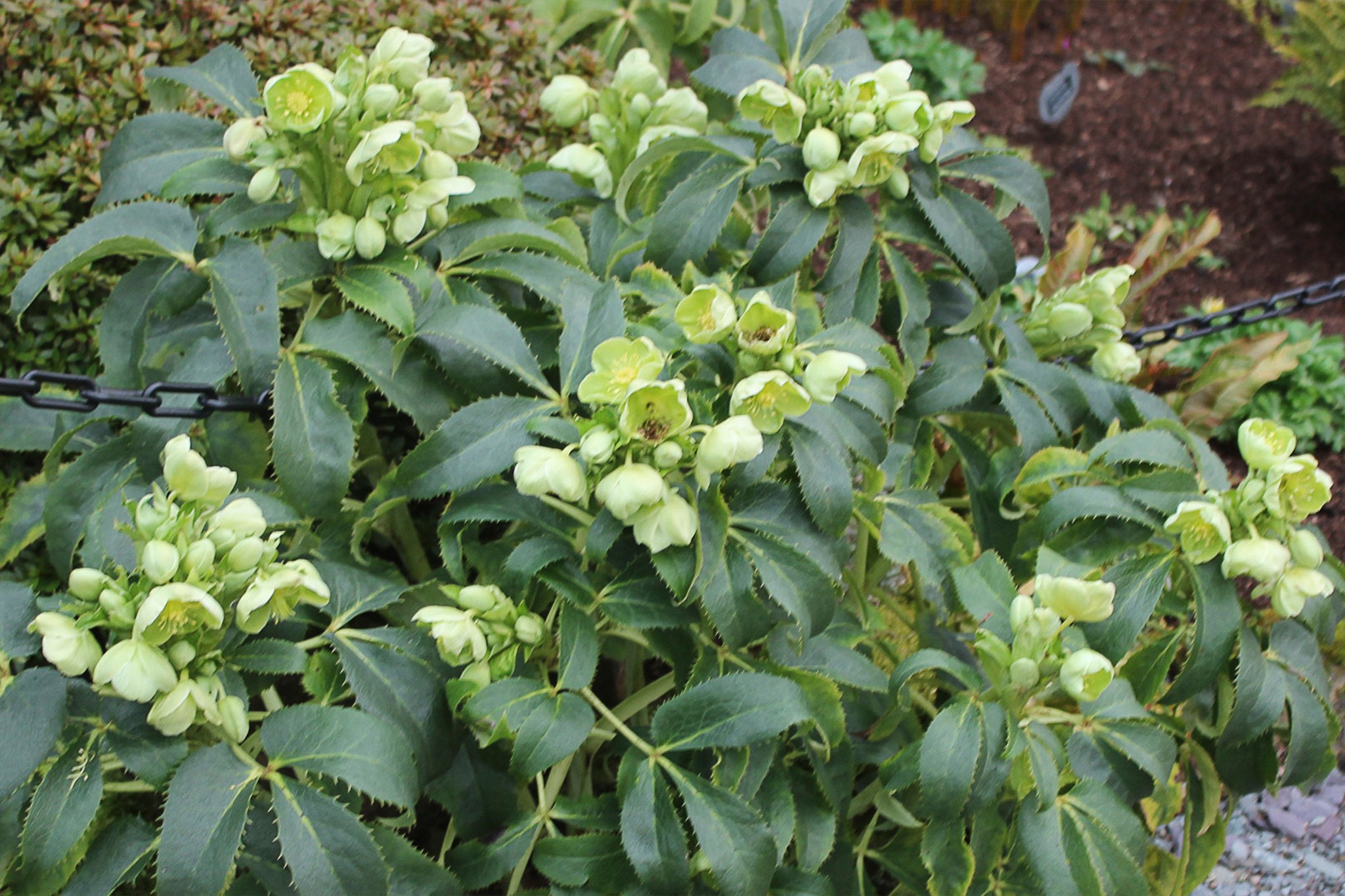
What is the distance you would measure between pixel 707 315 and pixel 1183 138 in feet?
10.2

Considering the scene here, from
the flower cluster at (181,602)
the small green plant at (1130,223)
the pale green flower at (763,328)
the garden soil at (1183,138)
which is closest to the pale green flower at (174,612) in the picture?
the flower cluster at (181,602)

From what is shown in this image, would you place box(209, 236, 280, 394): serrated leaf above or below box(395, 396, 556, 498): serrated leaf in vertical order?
above

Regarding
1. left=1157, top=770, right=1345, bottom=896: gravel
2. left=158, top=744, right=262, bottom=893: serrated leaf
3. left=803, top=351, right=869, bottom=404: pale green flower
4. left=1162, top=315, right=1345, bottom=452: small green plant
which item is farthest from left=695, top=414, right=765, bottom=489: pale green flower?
left=1162, top=315, right=1345, bottom=452: small green plant

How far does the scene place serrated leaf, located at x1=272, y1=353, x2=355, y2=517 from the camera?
3.93ft

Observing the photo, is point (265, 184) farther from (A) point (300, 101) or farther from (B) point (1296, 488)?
(B) point (1296, 488)

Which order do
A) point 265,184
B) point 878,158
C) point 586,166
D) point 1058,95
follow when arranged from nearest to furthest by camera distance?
point 265,184 < point 878,158 < point 586,166 < point 1058,95

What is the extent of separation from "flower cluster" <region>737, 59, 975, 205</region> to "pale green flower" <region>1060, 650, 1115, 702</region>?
2.10 feet

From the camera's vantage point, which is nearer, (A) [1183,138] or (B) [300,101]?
(B) [300,101]

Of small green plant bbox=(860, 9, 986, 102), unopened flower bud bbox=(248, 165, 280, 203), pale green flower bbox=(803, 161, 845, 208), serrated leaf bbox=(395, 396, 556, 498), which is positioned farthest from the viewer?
small green plant bbox=(860, 9, 986, 102)

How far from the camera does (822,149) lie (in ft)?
4.40

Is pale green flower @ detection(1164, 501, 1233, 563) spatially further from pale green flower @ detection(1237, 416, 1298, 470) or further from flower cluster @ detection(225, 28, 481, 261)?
flower cluster @ detection(225, 28, 481, 261)

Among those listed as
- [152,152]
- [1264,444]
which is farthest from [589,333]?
[1264,444]

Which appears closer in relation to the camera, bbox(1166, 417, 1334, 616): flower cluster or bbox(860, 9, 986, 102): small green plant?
bbox(1166, 417, 1334, 616): flower cluster

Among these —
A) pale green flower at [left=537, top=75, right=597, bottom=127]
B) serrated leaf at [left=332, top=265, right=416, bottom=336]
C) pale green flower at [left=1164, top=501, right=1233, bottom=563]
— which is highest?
pale green flower at [left=537, top=75, right=597, bottom=127]
